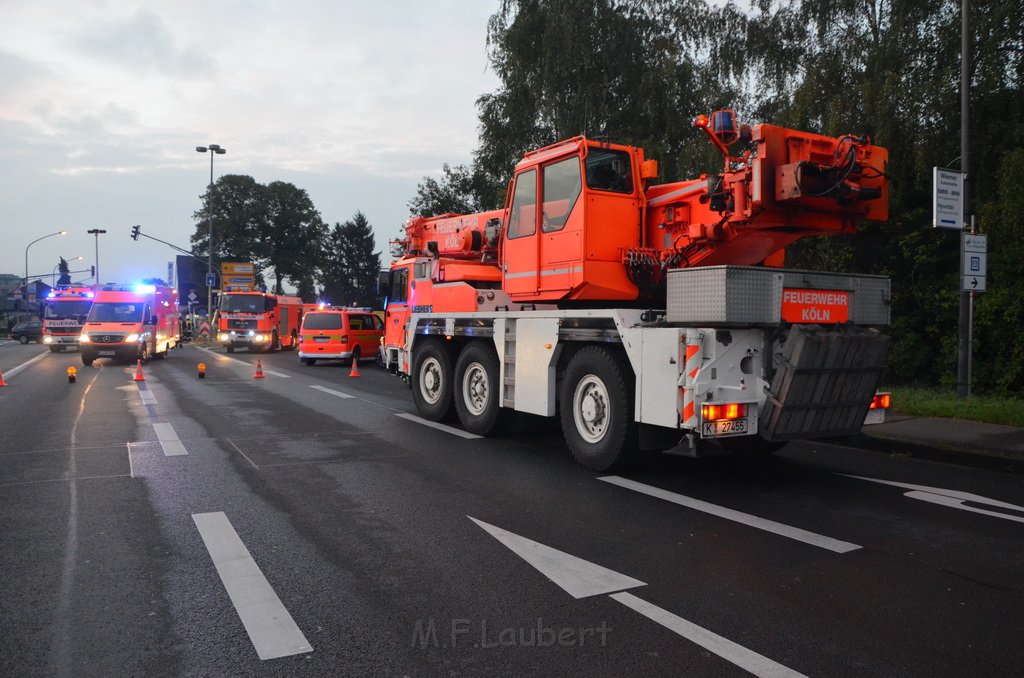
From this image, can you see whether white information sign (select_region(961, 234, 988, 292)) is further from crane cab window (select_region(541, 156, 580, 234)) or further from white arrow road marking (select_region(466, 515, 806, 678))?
white arrow road marking (select_region(466, 515, 806, 678))

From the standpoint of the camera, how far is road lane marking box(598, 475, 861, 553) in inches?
208

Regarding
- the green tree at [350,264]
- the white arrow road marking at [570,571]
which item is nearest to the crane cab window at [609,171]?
the white arrow road marking at [570,571]

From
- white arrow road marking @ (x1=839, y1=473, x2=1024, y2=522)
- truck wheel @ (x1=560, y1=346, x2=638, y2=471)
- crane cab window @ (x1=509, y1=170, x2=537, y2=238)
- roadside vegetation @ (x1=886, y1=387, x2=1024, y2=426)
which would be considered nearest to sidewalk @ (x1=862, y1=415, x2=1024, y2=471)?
roadside vegetation @ (x1=886, y1=387, x2=1024, y2=426)

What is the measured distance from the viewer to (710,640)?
3.74 meters

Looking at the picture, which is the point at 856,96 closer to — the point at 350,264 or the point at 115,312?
the point at 115,312

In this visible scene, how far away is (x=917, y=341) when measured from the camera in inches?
643

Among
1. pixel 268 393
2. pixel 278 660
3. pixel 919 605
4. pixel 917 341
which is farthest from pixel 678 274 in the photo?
pixel 917 341

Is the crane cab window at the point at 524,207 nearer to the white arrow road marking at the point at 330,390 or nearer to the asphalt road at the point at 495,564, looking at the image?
the asphalt road at the point at 495,564

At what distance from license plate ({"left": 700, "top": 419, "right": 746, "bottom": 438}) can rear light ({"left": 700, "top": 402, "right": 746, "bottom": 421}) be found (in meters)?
0.04

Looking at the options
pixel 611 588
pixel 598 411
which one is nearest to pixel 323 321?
pixel 598 411

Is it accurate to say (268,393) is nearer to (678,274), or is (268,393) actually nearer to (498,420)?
(498,420)

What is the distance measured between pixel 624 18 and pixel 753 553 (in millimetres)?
22219

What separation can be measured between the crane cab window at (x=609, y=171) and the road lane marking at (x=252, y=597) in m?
5.14

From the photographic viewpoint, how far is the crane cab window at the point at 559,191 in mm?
8523
